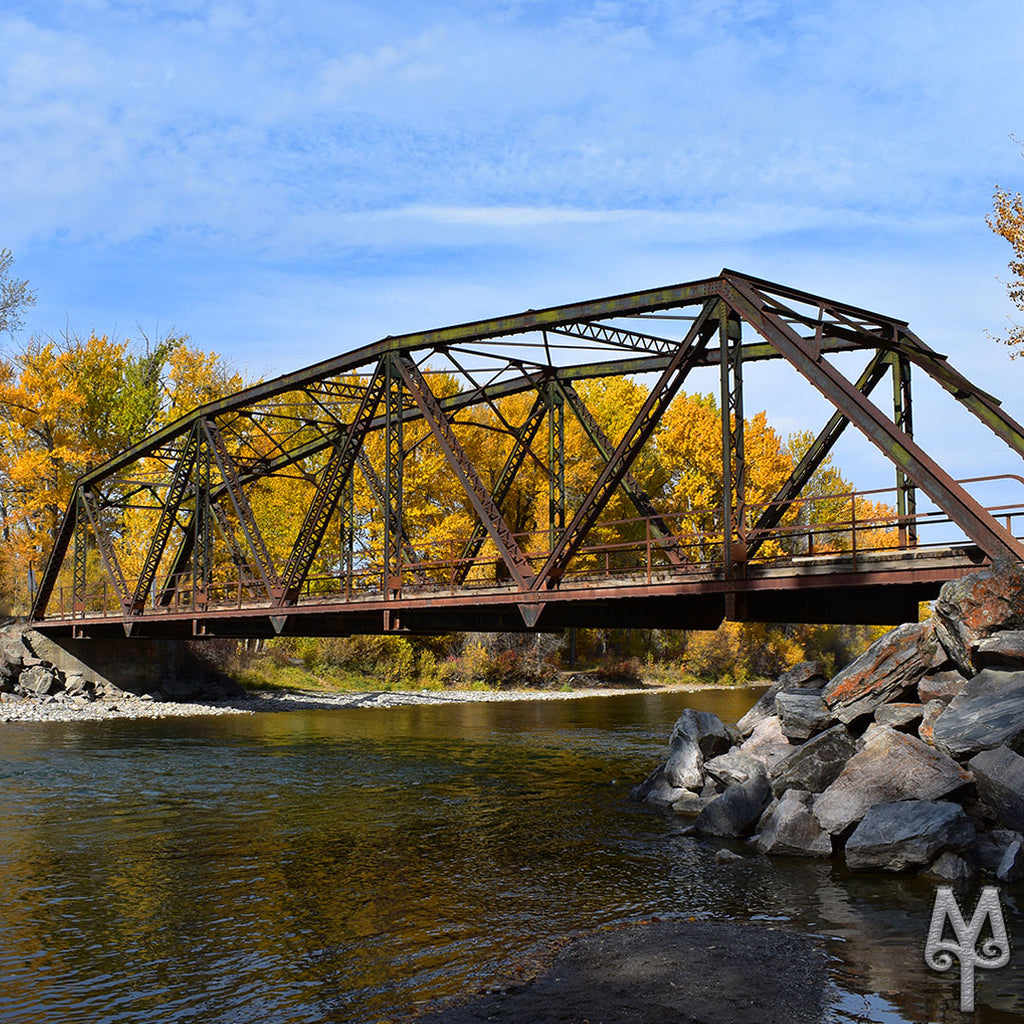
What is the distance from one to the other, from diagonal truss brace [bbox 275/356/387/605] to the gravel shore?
38.7 ft

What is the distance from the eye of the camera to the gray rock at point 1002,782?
13344mm

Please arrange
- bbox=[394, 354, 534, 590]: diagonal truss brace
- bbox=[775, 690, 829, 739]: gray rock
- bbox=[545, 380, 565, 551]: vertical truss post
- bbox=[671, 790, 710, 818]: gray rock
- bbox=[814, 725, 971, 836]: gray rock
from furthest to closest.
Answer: bbox=[545, 380, 565, 551]: vertical truss post → bbox=[394, 354, 534, 590]: diagonal truss brace → bbox=[671, 790, 710, 818]: gray rock → bbox=[775, 690, 829, 739]: gray rock → bbox=[814, 725, 971, 836]: gray rock

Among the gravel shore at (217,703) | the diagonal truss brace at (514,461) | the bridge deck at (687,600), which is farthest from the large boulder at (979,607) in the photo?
the gravel shore at (217,703)

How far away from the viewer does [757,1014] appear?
8641 millimetres

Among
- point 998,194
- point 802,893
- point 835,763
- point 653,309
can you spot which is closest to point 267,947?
point 802,893

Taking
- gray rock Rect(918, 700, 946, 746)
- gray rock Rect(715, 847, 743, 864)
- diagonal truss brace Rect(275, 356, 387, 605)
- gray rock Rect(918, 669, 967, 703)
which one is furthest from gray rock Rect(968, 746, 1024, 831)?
diagonal truss brace Rect(275, 356, 387, 605)

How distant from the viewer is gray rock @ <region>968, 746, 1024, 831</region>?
1334 cm

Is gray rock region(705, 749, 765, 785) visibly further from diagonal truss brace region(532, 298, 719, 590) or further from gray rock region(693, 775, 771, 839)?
diagonal truss brace region(532, 298, 719, 590)

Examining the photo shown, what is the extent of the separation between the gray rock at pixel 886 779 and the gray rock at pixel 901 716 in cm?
61

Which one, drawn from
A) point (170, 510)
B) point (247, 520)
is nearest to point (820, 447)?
point (247, 520)

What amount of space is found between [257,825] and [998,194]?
27465 mm

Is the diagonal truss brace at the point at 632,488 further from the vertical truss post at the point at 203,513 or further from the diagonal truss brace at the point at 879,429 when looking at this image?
the vertical truss post at the point at 203,513

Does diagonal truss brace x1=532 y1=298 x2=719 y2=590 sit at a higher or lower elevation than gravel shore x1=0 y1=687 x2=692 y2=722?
higher

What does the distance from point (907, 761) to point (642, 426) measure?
9.22 m
